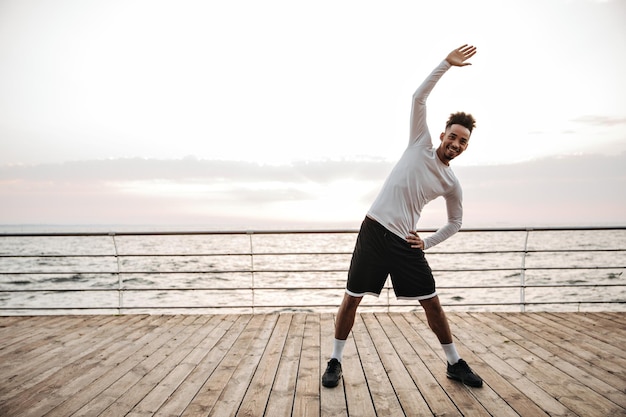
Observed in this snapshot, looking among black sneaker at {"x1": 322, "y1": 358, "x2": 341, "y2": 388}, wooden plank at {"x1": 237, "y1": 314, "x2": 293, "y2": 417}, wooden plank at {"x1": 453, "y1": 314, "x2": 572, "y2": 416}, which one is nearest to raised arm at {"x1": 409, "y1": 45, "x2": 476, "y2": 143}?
black sneaker at {"x1": 322, "y1": 358, "x2": 341, "y2": 388}

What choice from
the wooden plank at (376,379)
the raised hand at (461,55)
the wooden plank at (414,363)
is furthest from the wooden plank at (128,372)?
the raised hand at (461,55)

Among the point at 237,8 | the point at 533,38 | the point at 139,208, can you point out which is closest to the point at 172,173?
the point at 139,208

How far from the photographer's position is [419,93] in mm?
1802

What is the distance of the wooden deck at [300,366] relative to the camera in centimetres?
178

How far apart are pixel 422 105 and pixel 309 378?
65.6 inches

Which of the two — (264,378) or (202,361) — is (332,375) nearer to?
(264,378)

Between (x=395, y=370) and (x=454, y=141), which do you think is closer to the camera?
(x=454, y=141)

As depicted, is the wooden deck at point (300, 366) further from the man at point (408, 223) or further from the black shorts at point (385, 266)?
the black shorts at point (385, 266)

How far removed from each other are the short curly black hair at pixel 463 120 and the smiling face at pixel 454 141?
22 mm

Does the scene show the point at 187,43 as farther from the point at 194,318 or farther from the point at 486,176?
the point at 486,176

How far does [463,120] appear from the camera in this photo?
1.89m

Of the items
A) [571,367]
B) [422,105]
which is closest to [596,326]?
[571,367]

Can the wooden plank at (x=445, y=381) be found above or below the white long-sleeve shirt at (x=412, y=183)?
below

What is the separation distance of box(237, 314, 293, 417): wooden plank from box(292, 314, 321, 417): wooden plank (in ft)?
0.53
